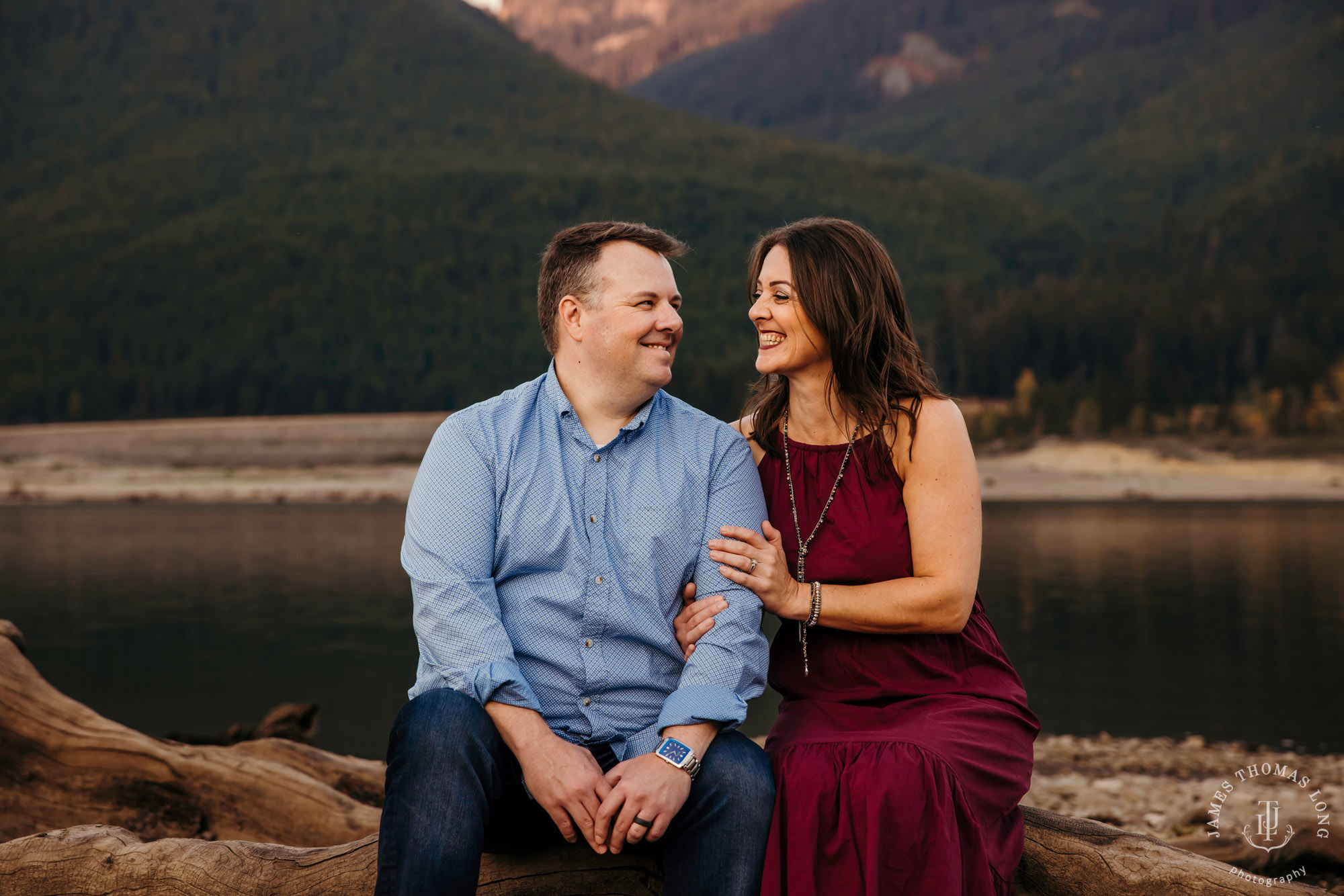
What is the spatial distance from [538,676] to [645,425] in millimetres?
683

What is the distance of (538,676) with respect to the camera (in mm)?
2627

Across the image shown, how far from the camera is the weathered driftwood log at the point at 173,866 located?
289 centimetres

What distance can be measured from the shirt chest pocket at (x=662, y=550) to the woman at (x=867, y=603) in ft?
0.26

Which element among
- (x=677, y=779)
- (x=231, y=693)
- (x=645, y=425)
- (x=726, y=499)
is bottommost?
(x=231, y=693)

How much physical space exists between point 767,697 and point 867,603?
8.10 m

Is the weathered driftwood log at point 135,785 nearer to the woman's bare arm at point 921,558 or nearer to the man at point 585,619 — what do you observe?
the man at point 585,619

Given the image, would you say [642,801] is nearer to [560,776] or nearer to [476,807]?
[560,776]

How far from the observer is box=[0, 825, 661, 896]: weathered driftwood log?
9.50ft

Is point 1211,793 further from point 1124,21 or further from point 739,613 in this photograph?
point 1124,21

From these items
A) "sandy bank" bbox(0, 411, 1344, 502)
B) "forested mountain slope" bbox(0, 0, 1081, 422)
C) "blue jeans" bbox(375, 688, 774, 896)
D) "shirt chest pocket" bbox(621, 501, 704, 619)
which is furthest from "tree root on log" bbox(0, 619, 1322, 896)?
"forested mountain slope" bbox(0, 0, 1081, 422)

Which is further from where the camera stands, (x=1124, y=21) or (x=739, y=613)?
(x=1124, y=21)

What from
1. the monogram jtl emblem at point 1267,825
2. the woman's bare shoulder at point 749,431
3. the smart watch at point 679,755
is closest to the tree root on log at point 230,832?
the smart watch at point 679,755

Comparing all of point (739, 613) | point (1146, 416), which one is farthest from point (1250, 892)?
point (1146, 416)

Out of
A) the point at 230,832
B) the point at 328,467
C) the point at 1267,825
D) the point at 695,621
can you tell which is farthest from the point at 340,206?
the point at 695,621
